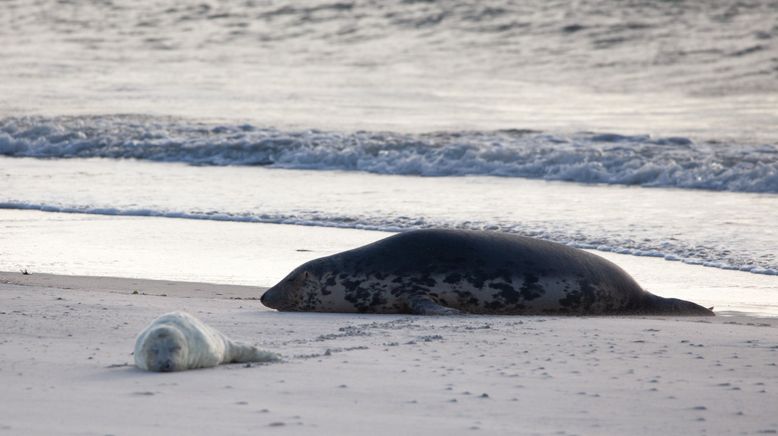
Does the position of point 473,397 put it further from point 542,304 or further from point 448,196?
point 448,196

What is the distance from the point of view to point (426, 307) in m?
7.11

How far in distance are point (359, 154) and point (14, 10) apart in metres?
25.3

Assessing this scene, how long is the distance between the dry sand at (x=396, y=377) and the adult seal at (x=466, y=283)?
0.97 ft

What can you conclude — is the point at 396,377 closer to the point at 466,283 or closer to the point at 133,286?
the point at 466,283

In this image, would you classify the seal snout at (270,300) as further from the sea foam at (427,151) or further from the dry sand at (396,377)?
the sea foam at (427,151)

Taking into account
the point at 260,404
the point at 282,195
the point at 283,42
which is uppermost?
the point at 283,42

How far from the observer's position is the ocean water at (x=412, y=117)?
1229 cm

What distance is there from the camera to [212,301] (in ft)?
24.7

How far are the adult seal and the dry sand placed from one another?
297mm

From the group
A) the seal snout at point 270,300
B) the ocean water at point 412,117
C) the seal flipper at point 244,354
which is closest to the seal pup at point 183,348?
the seal flipper at point 244,354

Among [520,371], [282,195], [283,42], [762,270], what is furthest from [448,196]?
[283,42]

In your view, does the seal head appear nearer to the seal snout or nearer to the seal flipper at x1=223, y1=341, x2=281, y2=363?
the seal flipper at x1=223, y1=341, x2=281, y2=363

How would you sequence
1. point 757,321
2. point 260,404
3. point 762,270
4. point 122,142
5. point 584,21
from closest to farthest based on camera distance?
1. point 260,404
2. point 757,321
3. point 762,270
4. point 122,142
5. point 584,21

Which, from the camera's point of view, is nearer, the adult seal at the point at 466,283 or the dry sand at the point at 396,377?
the dry sand at the point at 396,377
